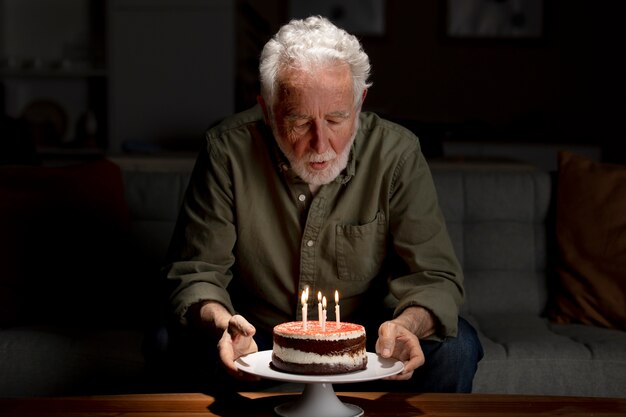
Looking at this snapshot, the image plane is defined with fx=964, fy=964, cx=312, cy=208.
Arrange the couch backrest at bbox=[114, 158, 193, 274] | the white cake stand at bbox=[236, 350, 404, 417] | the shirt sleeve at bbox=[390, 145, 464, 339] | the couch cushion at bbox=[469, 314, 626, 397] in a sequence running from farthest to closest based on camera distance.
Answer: the couch backrest at bbox=[114, 158, 193, 274] → the couch cushion at bbox=[469, 314, 626, 397] → the shirt sleeve at bbox=[390, 145, 464, 339] → the white cake stand at bbox=[236, 350, 404, 417]

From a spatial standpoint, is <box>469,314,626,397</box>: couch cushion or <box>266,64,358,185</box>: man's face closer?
<box>266,64,358,185</box>: man's face

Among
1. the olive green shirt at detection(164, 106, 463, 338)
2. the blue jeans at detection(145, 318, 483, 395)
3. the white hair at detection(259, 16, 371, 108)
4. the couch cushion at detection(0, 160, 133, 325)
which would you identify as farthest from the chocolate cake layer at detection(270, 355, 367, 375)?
the couch cushion at detection(0, 160, 133, 325)

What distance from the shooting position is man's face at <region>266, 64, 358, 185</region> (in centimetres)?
179

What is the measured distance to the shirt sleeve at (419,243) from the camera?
1.90m

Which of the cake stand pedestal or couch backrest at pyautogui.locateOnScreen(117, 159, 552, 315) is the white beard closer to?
the cake stand pedestal

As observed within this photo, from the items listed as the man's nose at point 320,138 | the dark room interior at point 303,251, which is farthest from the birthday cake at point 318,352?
the man's nose at point 320,138

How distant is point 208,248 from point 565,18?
16.8 ft

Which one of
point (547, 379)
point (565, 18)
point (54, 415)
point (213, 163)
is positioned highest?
point (565, 18)

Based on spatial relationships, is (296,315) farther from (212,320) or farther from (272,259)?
(212,320)

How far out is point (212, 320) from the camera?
1761mm

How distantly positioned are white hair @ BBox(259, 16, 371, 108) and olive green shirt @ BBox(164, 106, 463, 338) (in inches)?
6.9

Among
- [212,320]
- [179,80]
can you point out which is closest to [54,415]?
[212,320]

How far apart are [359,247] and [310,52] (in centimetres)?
41

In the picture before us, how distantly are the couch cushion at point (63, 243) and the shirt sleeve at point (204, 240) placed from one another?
560mm
